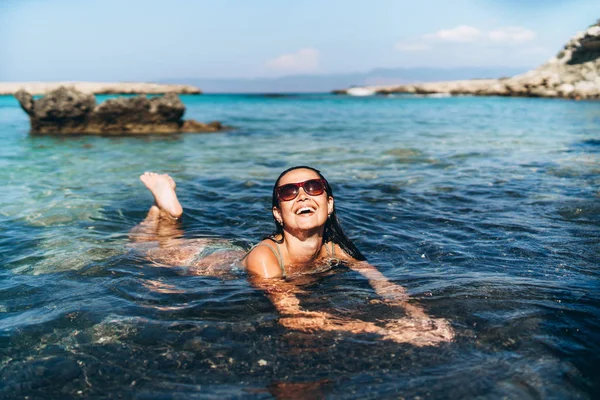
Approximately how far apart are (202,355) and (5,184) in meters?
8.76

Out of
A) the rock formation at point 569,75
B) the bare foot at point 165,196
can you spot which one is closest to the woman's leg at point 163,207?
the bare foot at point 165,196

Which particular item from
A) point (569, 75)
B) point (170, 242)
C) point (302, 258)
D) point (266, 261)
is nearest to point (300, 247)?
point (302, 258)

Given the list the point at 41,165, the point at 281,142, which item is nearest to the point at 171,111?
the point at 281,142

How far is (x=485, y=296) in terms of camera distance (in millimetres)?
3900

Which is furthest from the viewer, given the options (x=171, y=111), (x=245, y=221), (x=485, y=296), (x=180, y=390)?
(x=171, y=111)

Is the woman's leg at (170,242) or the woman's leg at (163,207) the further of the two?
the woman's leg at (163,207)

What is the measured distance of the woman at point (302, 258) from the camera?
3429mm

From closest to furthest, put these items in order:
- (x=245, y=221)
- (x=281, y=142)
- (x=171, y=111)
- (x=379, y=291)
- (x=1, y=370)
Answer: (x=1, y=370)
(x=379, y=291)
(x=245, y=221)
(x=281, y=142)
(x=171, y=111)

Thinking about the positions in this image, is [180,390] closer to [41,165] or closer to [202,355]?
[202,355]

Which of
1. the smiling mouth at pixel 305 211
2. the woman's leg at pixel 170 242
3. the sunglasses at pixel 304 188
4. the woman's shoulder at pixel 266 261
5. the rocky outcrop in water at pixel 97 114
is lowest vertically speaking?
the woman's leg at pixel 170 242

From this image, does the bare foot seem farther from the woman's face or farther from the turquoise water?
the woman's face

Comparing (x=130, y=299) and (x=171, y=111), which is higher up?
(x=171, y=111)

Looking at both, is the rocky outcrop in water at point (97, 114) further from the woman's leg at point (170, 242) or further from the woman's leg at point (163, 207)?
the woman's leg at point (170, 242)

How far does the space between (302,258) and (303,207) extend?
2.05 feet
